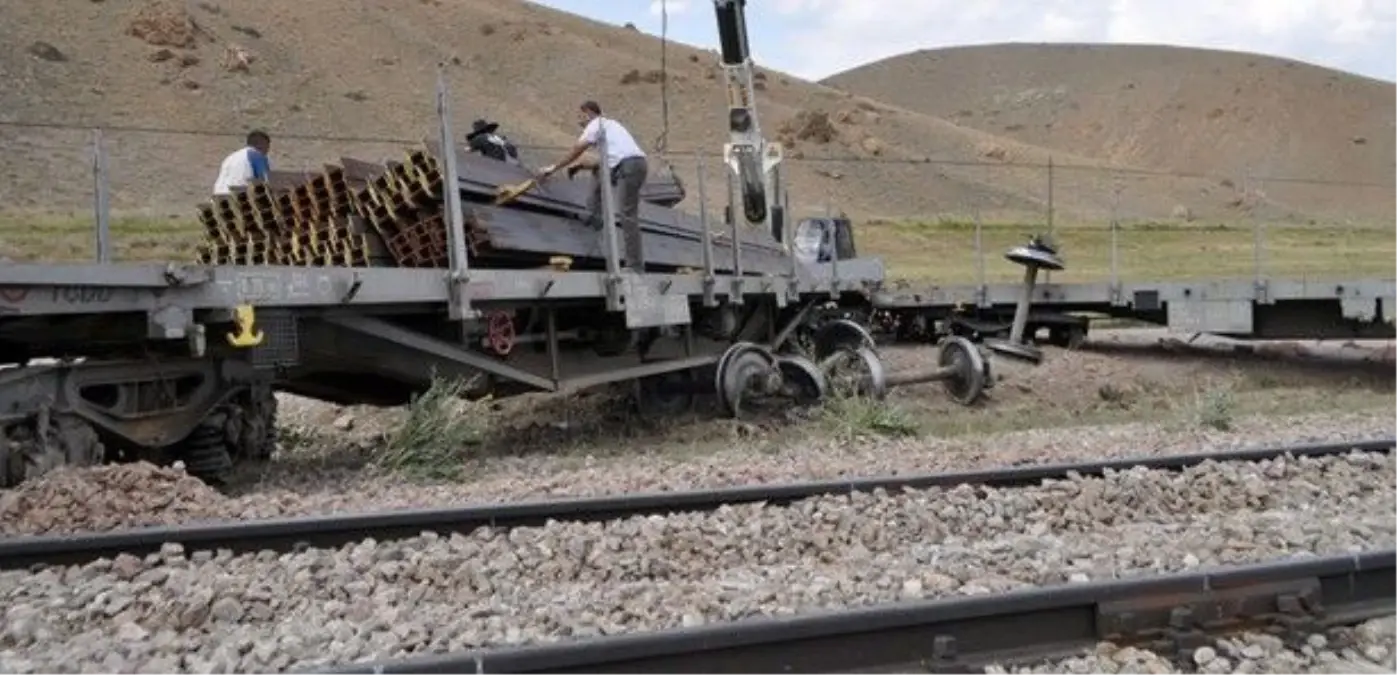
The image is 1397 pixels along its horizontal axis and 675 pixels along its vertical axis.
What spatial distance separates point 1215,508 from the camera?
8.09 m

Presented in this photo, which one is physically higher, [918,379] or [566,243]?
[566,243]

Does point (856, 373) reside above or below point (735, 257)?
below

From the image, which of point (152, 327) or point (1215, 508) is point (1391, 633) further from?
point (152, 327)

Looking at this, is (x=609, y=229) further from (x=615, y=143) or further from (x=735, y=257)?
(x=735, y=257)

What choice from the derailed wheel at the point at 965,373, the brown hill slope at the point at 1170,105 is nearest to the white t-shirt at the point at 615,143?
the derailed wheel at the point at 965,373

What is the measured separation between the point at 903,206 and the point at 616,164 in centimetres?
4340

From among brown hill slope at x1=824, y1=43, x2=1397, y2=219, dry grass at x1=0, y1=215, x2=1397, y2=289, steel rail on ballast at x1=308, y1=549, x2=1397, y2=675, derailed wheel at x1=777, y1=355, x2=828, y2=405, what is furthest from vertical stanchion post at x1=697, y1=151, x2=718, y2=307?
brown hill slope at x1=824, y1=43, x2=1397, y2=219

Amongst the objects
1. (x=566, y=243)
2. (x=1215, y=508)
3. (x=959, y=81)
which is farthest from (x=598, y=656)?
(x=959, y=81)

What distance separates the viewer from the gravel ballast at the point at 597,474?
25.1ft

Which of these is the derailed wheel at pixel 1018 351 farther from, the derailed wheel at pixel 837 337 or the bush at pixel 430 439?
the bush at pixel 430 439

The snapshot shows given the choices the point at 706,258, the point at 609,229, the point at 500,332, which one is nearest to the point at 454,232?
the point at 500,332

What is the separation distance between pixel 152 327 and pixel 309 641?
13.3 feet

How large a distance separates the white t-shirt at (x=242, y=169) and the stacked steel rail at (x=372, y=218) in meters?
0.24

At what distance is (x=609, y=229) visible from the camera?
12125 mm
